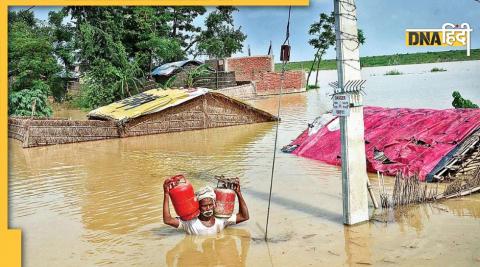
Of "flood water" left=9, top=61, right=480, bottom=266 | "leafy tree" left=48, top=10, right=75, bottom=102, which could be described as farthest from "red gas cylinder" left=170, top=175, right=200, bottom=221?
"leafy tree" left=48, top=10, right=75, bottom=102

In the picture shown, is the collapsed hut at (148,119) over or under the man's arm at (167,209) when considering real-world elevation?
over

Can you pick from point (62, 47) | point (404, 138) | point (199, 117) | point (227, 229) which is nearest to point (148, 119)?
point (199, 117)

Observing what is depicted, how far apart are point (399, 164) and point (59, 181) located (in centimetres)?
620

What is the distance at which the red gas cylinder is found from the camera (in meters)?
5.50

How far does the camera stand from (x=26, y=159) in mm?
12320

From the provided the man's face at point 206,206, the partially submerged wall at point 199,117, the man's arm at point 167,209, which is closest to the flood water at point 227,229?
the man's arm at point 167,209

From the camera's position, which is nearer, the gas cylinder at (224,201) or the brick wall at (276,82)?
the gas cylinder at (224,201)

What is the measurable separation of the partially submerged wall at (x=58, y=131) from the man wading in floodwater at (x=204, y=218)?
9.40 metres

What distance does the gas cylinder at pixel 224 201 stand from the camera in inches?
226

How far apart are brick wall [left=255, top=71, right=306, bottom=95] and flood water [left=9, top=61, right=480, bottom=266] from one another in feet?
62.2

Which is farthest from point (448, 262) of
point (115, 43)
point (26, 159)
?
point (115, 43)

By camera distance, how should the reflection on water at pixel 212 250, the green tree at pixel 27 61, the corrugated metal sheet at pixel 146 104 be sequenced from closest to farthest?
the reflection on water at pixel 212 250
the corrugated metal sheet at pixel 146 104
the green tree at pixel 27 61

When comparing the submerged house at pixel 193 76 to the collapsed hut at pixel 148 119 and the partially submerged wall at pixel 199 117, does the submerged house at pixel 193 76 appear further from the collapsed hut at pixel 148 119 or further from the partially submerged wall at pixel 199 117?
the partially submerged wall at pixel 199 117

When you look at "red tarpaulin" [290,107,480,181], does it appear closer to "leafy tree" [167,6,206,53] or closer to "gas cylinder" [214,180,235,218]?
"gas cylinder" [214,180,235,218]
